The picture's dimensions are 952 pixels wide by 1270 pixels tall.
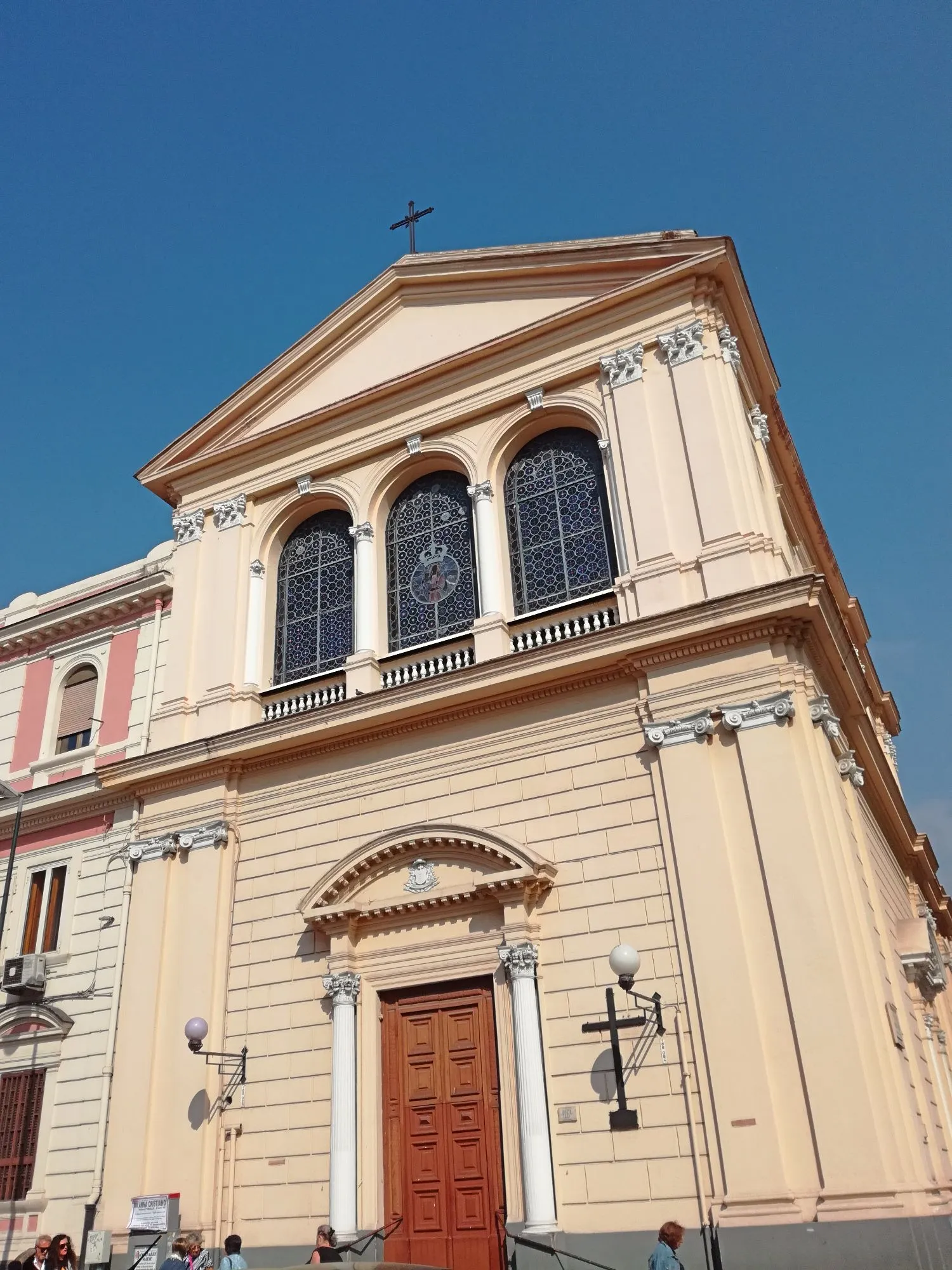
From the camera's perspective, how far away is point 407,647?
15.7 m

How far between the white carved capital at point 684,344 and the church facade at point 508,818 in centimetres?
4

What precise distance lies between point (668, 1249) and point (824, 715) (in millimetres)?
5885

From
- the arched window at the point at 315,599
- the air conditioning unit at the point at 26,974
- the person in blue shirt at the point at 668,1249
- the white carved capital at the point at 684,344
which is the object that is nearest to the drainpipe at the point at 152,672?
the arched window at the point at 315,599

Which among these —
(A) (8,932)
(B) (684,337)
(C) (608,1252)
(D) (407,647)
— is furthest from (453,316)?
(C) (608,1252)

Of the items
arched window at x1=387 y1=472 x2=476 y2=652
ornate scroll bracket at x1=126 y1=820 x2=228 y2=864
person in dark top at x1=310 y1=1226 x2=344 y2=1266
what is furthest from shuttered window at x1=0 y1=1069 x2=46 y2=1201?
arched window at x1=387 y1=472 x2=476 y2=652

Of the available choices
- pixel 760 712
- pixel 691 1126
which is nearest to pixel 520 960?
pixel 691 1126

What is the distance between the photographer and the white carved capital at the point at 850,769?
Result: 1366cm

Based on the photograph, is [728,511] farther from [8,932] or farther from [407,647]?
[8,932]

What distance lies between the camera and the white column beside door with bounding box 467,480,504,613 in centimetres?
1509

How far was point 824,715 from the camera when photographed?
12.6 m

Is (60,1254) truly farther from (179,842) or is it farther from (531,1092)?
(179,842)

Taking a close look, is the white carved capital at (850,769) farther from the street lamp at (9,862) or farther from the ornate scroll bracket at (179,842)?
the street lamp at (9,862)

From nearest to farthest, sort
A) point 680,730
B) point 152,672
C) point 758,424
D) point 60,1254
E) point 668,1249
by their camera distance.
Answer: point 668,1249
point 60,1254
point 680,730
point 758,424
point 152,672

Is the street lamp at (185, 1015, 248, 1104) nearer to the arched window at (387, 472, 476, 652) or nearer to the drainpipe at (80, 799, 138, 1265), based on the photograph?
the drainpipe at (80, 799, 138, 1265)
